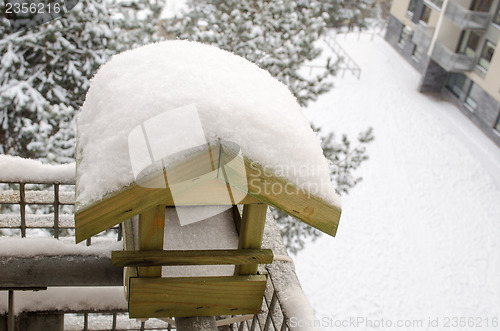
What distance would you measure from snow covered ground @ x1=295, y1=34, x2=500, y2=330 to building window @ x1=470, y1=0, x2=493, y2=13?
3237 millimetres

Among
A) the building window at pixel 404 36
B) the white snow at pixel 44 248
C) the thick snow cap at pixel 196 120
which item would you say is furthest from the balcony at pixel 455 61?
the white snow at pixel 44 248

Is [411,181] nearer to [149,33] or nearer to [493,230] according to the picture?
[493,230]

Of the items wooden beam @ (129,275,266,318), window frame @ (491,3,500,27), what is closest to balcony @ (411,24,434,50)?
window frame @ (491,3,500,27)

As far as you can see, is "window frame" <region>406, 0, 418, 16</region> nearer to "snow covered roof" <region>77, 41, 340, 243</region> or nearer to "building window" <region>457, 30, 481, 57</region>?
"building window" <region>457, 30, 481, 57</region>

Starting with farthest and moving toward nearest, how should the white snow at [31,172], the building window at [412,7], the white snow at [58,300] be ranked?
the building window at [412,7] → the white snow at [58,300] → the white snow at [31,172]

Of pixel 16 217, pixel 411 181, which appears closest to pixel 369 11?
pixel 411 181

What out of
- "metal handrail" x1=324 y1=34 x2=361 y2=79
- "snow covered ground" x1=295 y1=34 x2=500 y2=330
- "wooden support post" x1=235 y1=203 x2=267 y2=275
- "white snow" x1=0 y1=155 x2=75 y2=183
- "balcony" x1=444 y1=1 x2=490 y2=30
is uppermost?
"wooden support post" x1=235 y1=203 x2=267 y2=275

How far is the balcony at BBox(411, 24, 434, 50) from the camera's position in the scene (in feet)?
53.9

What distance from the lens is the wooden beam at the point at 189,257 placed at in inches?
59.5

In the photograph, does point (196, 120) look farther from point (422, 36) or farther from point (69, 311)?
point (422, 36)

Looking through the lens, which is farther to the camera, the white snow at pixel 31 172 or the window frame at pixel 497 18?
the window frame at pixel 497 18

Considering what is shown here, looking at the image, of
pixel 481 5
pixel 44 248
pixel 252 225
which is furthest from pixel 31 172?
pixel 481 5

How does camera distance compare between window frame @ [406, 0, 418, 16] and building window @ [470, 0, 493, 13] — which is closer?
building window @ [470, 0, 493, 13]

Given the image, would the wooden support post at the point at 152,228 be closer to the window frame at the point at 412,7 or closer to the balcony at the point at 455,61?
the balcony at the point at 455,61
